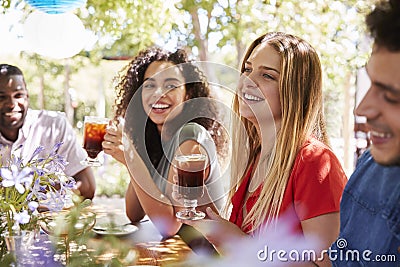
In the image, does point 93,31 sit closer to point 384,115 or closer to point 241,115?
point 241,115

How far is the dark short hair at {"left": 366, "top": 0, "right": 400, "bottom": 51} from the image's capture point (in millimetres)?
841

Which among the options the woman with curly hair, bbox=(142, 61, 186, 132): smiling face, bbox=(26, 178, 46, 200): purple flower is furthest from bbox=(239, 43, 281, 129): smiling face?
bbox=(26, 178, 46, 200): purple flower

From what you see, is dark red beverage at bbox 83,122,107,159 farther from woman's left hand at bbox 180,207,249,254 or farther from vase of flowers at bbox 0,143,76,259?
vase of flowers at bbox 0,143,76,259

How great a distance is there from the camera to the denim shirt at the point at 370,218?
3.39 feet

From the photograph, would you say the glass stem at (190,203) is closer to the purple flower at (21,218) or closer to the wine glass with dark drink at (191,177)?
the wine glass with dark drink at (191,177)

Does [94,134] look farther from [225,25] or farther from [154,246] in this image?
[225,25]

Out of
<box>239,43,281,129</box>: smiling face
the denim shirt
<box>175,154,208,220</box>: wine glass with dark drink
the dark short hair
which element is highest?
the dark short hair

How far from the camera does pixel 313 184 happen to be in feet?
5.08

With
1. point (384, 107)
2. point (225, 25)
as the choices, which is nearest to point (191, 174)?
point (384, 107)

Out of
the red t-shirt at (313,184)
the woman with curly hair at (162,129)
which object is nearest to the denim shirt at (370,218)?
the red t-shirt at (313,184)

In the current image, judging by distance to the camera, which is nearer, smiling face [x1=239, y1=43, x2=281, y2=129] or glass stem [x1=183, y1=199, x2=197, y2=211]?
smiling face [x1=239, y1=43, x2=281, y2=129]

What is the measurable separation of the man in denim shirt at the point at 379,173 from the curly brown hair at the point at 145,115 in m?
1.42

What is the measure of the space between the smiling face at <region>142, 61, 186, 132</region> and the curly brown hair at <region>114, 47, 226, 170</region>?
0.12 feet

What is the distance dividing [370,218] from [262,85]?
0.72 metres
